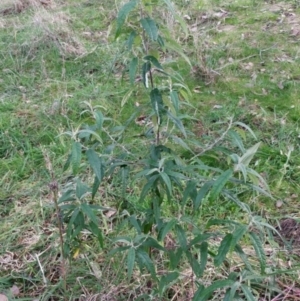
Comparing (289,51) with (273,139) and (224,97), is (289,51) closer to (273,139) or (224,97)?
(224,97)

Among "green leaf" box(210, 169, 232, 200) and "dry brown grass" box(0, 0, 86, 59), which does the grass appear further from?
"green leaf" box(210, 169, 232, 200)

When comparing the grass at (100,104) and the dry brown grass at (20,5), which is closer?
the grass at (100,104)

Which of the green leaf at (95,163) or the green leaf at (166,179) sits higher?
the green leaf at (95,163)

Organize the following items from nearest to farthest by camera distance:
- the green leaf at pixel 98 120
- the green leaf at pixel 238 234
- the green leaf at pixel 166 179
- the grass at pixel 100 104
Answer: the green leaf at pixel 238 234 < the green leaf at pixel 166 179 < the green leaf at pixel 98 120 < the grass at pixel 100 104

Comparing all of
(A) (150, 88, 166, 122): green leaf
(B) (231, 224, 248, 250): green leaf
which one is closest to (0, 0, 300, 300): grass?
(A) (150, 88, 166, 122): green leaf

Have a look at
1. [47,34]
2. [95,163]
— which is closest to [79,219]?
[95,163]

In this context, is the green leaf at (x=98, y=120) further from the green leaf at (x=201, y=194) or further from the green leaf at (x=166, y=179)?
the green leaf at (x=201, y=194)

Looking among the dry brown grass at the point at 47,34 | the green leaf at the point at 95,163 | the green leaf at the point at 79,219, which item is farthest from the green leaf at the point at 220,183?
the dry brown grass at the point at 47,34

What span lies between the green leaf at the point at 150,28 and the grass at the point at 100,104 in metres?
0.34

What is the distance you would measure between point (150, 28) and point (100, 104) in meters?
1.98

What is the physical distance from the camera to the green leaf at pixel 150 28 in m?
1.29

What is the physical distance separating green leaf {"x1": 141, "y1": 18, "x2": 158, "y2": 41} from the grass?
342 mm

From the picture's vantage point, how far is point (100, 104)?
10.7ft

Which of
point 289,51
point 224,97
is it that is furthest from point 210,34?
point 224,97
